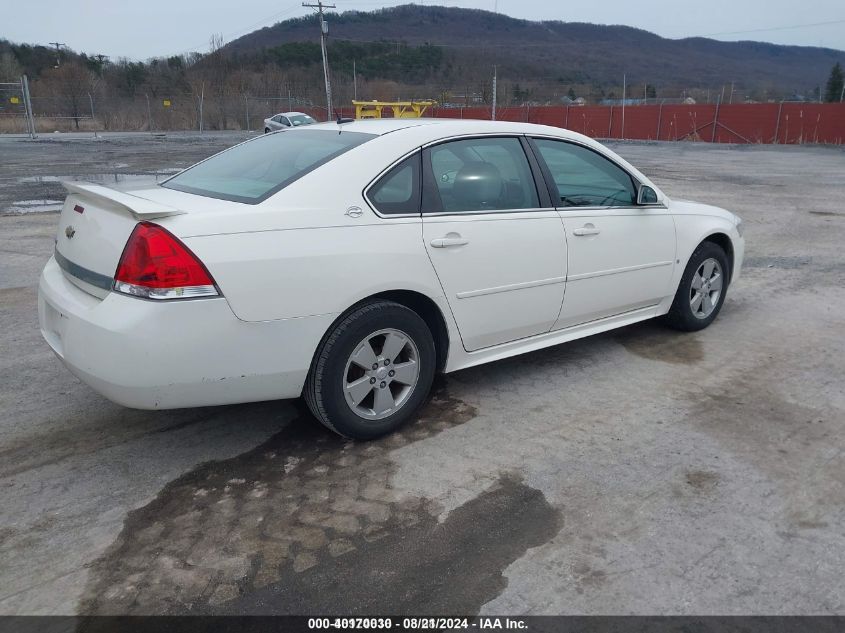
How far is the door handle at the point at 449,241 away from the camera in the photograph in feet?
11.9

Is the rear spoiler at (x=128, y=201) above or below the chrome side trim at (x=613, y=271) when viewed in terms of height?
above

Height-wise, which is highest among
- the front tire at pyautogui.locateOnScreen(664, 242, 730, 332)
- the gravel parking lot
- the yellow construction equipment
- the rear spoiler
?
the yellow construction equipment

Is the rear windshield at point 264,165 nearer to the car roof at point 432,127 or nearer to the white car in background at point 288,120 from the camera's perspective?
the car roof at point 432,127

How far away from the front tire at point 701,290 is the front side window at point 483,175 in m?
1.72

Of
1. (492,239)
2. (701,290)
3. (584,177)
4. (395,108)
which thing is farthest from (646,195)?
(395,108)

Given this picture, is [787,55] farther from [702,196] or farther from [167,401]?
[167,401]

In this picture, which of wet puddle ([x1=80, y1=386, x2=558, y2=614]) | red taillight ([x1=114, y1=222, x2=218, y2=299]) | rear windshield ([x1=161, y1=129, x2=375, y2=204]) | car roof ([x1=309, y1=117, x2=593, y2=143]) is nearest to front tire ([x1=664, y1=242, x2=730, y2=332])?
car roof ([x1=309, y1=117, x2=593, y2=143])

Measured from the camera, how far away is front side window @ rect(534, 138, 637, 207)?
4363mm

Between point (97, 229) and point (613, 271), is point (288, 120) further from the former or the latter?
point (97, 229)

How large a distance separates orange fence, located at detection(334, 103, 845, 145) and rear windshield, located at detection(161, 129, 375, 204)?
33598 mm

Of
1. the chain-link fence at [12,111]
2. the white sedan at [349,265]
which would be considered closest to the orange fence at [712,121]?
the white sedan at [349,265]

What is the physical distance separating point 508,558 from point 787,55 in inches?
8847

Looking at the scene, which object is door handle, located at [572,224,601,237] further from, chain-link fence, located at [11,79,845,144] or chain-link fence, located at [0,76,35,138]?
chain-link fence, located at [0,76,35,138]

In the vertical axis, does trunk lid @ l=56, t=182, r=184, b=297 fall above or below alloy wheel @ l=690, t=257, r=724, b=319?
above
